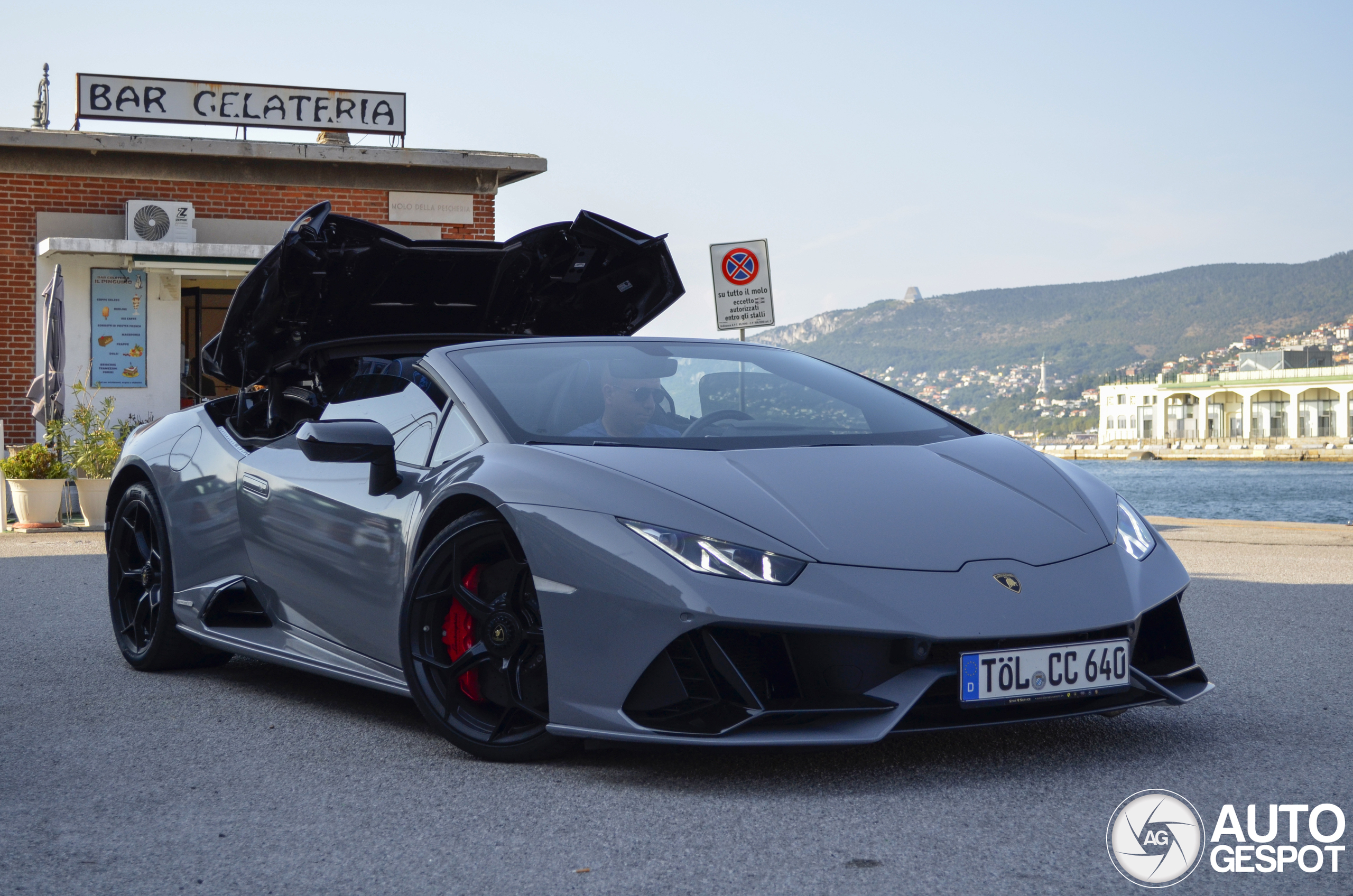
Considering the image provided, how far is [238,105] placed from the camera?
18.0 meters

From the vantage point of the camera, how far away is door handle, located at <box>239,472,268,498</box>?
443 centimetres

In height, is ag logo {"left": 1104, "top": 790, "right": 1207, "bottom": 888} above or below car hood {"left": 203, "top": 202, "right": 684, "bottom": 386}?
below

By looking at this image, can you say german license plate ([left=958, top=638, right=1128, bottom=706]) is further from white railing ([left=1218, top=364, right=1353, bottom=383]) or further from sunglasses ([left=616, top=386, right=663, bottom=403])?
white railing ([left=1218, top=364, right=1353, bottom=383])

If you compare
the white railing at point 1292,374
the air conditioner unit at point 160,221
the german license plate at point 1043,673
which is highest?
the white railing at point 1292,374

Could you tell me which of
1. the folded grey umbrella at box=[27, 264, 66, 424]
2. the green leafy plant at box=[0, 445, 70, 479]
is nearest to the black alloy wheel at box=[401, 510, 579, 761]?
the green leafy plant at box=[0, 445, 70, 479]

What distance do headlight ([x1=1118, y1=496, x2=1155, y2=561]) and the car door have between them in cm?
189

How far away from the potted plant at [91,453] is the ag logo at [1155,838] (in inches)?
438

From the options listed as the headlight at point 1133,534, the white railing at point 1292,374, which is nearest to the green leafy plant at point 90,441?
the headlight at point 1133,534

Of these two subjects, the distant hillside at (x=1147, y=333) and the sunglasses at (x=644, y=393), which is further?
the distant hillside at (x=1147, y=333)

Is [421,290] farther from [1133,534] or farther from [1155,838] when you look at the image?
[1155,838]

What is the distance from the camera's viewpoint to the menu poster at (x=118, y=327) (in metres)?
16.8

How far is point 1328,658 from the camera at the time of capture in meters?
5.01

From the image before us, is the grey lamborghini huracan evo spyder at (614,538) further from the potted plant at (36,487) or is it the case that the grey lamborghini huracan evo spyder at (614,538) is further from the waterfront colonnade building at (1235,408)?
the waterfront colonnade building at (1235,408)

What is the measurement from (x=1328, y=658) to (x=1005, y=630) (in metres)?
2.68
